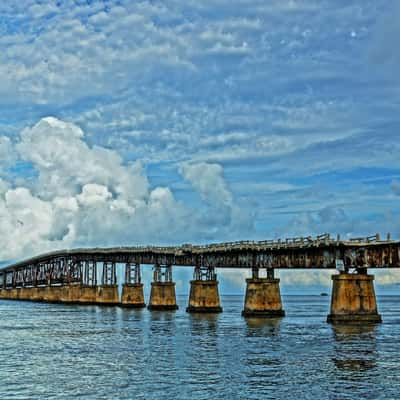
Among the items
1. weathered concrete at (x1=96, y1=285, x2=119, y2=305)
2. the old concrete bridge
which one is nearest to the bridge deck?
the old concrete bridge

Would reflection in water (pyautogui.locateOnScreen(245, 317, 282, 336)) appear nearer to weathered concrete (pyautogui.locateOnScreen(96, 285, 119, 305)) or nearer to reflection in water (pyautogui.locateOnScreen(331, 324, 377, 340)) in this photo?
reflection in water (pyautogui.locateOnScreen(331, 324, 377, 340))

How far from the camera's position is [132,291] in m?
150

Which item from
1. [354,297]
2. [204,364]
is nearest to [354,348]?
[204,364]

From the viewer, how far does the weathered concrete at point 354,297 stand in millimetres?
77812

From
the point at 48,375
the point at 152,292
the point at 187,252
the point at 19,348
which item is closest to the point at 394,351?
the point at 48,375

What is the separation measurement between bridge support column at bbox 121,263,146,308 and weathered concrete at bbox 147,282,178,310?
51.7 feet

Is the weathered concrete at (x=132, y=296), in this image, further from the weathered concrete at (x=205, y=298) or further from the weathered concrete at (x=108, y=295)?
the weathered concrete at (x=205, y=298)

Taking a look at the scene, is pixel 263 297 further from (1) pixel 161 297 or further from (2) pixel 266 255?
(1) pixel 161 297

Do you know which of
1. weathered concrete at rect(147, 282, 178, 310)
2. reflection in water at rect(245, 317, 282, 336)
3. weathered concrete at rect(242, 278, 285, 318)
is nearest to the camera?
reflection in water at rect(245, 317, 282, 336)

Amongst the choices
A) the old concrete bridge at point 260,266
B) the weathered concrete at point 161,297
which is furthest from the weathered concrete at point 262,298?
the weathered concrete at point 161,297

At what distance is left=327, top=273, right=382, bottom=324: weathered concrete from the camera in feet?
255

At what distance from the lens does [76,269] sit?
193500 mm

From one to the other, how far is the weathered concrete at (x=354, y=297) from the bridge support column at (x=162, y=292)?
58.8 m

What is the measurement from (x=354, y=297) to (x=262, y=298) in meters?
20.8
